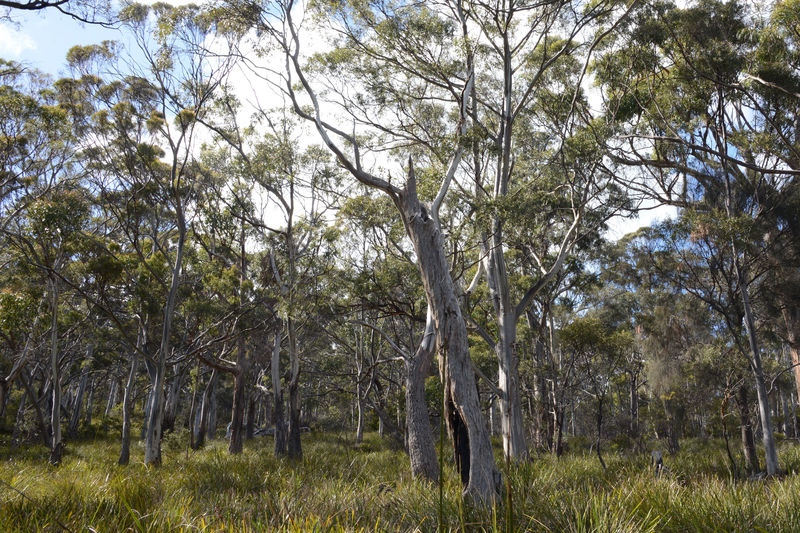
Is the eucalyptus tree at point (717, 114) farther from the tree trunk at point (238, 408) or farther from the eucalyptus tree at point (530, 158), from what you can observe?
the tree trunk at point (238, 408)

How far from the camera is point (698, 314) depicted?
53.9 ft

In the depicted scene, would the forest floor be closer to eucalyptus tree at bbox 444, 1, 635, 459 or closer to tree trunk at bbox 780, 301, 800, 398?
eucalyptus tree at bbox 444, 1, 635, 459

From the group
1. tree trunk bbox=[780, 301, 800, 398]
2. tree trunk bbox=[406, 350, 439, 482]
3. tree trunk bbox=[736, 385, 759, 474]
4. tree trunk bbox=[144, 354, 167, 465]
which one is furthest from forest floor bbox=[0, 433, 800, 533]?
tree trunk bbox=[780, 301, 800, 398]

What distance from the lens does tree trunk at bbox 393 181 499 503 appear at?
573 centimetres

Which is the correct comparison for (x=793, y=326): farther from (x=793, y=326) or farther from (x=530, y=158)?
(x=530, y=158)

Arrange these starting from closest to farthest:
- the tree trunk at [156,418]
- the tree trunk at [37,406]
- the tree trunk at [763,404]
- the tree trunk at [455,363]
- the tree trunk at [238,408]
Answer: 1. the tree trunk at [455,363]
2. the tree trunk at [763,404]
3. the tree trunk at [156,418]
4. the tree trunk at [37,406]
5. the tree trunk at [238,408]

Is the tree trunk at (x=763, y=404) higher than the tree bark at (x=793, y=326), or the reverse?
the tree bark at (x=793, y=326)

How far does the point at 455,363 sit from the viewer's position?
611 cm

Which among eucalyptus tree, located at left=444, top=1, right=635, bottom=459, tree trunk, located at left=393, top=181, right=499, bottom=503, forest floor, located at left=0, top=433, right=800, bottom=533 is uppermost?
eucalyptus tree, located at left=444, top=1, right=635, bottom=459

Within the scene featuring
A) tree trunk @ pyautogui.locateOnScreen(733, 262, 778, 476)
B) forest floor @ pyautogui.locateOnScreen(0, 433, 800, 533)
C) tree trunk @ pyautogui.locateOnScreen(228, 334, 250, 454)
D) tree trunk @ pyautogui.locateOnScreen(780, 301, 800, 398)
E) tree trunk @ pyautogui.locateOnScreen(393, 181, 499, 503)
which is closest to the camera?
forest floor @ pyautogui.locateOnScreen(0, 433, 800, 533)

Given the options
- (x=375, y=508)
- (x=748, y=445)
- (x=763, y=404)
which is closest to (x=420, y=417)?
(x=375, y=508)

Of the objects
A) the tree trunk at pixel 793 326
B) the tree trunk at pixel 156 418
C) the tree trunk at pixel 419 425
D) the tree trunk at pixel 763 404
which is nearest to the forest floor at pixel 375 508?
the tree trunk at pixel 419 425

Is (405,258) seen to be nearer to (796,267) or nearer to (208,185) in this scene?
(208,185)

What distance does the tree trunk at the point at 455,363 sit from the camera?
18.8 ft
